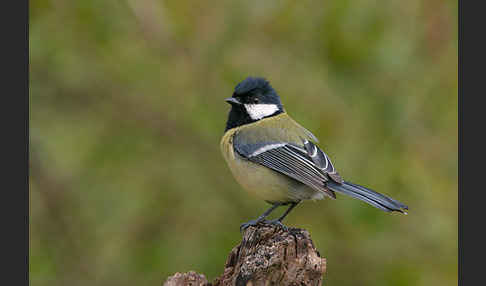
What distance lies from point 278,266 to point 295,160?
A: 110cm

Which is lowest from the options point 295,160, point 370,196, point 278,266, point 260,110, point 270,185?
point 278,266

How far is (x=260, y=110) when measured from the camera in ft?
15.4

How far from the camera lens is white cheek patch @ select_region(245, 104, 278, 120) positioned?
4.66m

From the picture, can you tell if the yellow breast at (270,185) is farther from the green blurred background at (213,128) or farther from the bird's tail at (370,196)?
the green blurred background at (213,128)

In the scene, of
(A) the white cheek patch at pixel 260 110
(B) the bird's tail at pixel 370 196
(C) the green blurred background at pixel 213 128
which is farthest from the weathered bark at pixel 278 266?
(C) the green blurred background at pixel 213 128

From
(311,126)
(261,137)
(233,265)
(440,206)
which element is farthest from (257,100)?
Result: (440,206)

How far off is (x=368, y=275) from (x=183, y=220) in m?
1.83

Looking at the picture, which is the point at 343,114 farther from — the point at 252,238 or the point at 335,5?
the point at 252,238

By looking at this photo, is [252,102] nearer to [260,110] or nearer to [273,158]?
[260,110]

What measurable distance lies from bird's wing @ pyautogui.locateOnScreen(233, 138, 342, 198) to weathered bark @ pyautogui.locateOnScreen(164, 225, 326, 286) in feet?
2.04

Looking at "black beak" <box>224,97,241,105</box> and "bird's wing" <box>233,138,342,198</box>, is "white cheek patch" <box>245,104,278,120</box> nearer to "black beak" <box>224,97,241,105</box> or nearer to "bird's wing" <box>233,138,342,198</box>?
"black beak" <box>224,97,241,105</box>

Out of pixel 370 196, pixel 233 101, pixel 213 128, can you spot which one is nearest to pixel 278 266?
pixel 370 196

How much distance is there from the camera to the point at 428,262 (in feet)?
17.2

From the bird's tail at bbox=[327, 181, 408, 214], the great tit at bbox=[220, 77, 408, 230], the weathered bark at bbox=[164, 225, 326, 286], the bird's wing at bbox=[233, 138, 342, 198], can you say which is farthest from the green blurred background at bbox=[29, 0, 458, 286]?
the weathered bark at bbox=[164, 225, 326, 286]
